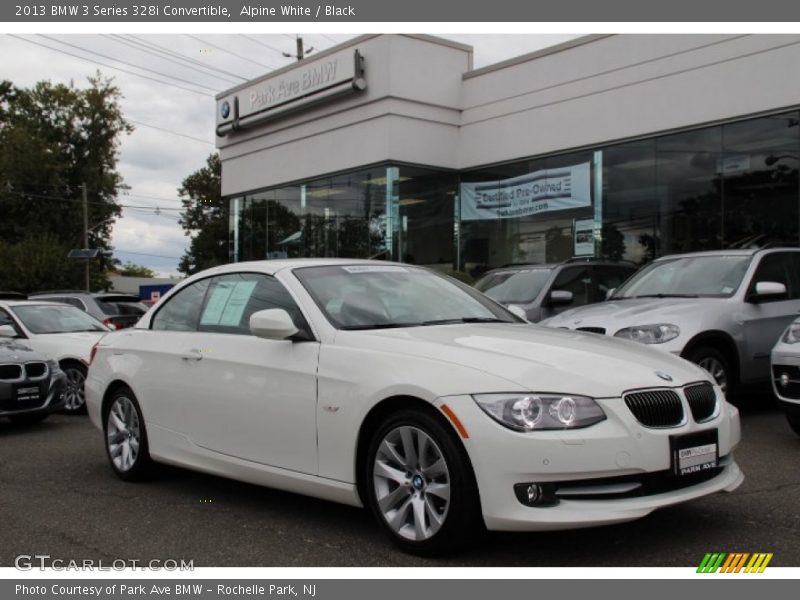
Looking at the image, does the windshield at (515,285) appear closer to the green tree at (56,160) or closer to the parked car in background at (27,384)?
the parked car in background at (27,384)

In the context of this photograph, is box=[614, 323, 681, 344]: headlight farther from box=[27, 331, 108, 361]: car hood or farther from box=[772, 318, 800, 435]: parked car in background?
box=[27, 331, 108, 361]: car hood

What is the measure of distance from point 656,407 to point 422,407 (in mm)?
1130

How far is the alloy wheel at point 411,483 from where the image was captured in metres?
4.18

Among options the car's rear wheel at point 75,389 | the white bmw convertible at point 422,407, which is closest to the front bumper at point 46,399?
the car's rear wheel at point 75,389

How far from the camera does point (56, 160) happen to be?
5541 centimetres

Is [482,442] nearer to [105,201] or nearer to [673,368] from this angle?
[673,368]

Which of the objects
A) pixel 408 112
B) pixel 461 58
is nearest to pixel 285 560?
pixel 408 112

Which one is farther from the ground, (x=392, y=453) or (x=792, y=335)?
(x=792, y=335)

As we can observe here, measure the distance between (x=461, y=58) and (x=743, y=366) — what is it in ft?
47.0

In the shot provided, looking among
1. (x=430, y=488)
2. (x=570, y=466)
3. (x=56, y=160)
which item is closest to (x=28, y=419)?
(x=430, y=488)

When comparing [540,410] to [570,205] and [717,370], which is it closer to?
Result: [717,370]

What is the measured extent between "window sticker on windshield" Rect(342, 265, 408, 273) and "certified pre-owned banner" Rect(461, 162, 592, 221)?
13.2 m

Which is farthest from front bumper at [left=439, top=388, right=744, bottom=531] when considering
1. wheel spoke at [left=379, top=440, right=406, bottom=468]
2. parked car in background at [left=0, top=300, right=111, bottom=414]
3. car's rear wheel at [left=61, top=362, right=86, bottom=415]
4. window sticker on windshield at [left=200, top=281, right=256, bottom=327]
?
car's rear wheel at [left=61, top=362, right=86, bottom=415]

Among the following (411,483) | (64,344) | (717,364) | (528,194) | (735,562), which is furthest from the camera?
(528,194)
